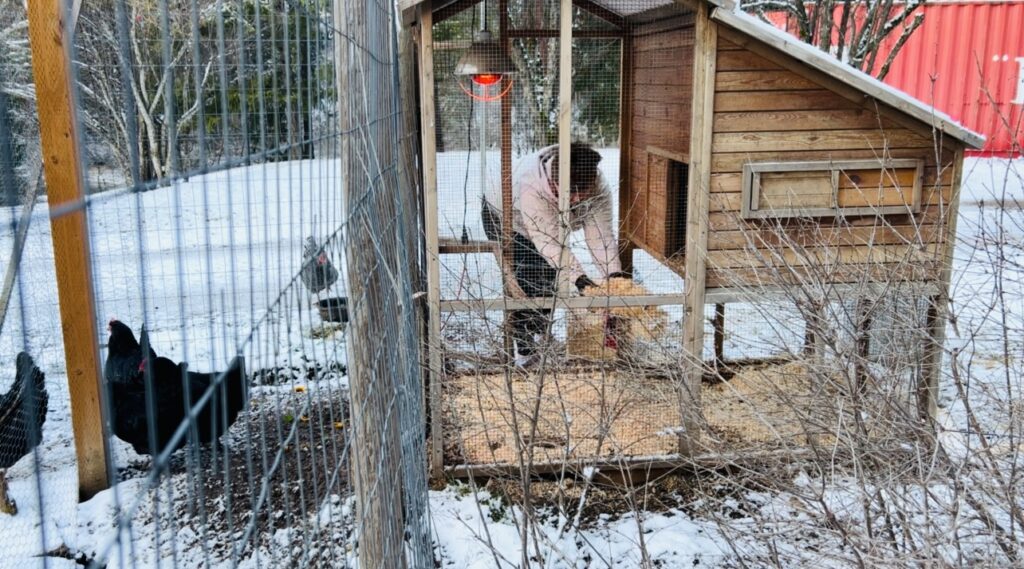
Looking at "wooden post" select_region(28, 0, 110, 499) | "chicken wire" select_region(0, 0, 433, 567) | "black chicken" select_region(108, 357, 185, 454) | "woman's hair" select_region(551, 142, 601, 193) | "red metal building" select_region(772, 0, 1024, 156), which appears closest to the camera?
"wooden post" select_region(28, 0, 110, 499)

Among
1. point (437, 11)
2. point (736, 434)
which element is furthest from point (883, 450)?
point (437, 11)

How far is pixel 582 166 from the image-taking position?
5.15m

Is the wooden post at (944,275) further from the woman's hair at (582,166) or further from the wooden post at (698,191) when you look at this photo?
the woman's hair at (582,166)

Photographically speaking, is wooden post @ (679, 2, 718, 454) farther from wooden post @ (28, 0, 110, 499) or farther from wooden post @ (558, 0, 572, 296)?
wooden post @ (28, 0, 110, 499)

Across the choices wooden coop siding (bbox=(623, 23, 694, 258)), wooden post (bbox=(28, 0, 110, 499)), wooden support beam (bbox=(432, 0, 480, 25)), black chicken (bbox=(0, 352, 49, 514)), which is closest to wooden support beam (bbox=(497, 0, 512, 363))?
wooden support beam (bbox=(432, 0, 480, 25))

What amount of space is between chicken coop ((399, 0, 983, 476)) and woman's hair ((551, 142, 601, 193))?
1 centimetres

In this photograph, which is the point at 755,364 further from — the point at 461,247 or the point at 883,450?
the point at 883,450

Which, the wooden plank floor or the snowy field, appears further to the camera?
the wooden plank floor

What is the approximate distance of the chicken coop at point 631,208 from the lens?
177 inches

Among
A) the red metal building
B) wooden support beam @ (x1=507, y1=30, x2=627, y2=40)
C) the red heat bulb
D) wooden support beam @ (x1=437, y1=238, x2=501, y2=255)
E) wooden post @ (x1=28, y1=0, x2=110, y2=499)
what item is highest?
the red metal building

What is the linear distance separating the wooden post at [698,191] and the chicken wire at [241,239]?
1766 millimetres

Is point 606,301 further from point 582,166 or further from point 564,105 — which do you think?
point 564,105

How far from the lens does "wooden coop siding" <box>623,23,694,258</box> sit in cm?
492

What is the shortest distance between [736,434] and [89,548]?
345cm
